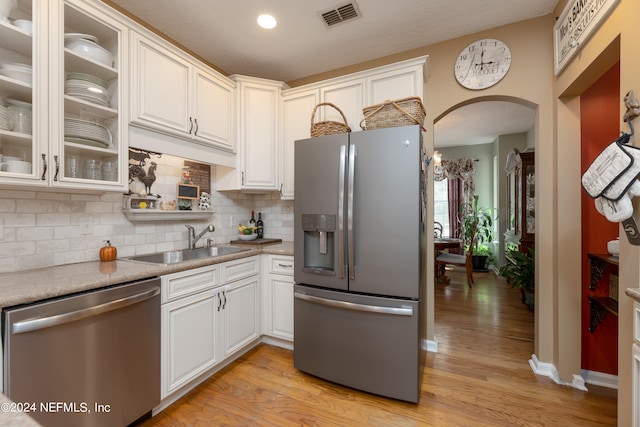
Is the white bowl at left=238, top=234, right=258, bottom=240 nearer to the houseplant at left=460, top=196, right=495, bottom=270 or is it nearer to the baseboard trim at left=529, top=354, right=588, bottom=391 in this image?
the baseboard trim at left=529, top=354, right=588, bottom=391

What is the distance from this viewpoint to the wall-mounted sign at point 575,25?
4.96 ft

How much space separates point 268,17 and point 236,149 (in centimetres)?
113

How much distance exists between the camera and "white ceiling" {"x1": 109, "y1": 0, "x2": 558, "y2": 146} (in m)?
2.06

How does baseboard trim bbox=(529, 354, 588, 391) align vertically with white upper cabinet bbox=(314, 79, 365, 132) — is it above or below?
below

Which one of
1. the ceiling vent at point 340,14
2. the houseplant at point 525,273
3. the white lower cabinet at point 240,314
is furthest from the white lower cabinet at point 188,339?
the houseplant at point 525,273

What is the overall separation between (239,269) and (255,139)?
4.23 feet

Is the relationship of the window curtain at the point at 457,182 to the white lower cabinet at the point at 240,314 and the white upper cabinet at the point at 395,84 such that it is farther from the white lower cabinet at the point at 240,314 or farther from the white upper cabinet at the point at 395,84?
the white lower cabinet at the point at 240,314

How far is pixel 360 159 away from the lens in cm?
194

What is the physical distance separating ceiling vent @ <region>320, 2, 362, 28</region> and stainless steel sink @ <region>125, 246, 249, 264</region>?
2040 mm

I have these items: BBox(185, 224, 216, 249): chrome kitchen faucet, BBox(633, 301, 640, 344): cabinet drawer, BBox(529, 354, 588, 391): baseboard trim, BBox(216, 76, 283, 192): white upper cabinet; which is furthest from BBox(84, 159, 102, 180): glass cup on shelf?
BBox(529, 354, 588, 391): baseboard trim

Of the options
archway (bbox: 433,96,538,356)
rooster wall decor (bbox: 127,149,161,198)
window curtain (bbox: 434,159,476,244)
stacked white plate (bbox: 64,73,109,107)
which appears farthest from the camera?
window curtain (bbox: 434,159,476,244)

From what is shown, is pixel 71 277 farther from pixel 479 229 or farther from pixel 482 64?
pixel 479 229

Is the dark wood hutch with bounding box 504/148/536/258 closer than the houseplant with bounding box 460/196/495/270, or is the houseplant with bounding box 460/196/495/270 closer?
the dark wood hutch with bounding box 504/148/536/258

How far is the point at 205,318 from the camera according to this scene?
2.01 m
